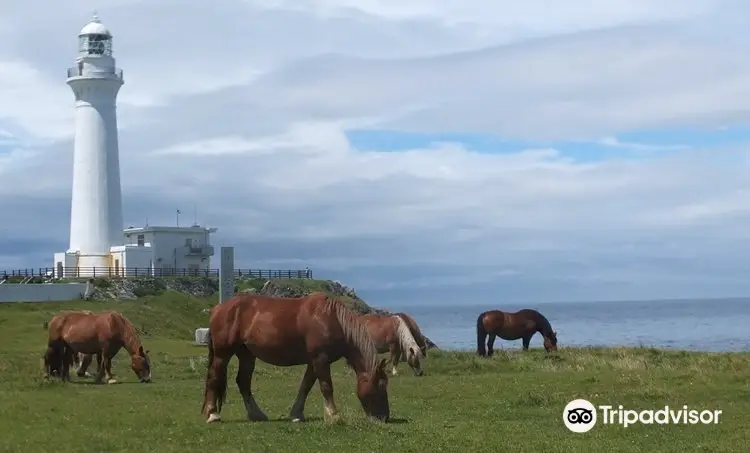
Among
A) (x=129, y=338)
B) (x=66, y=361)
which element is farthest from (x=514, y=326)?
(x=66, y=361)

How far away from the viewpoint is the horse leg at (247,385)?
56.9 ft

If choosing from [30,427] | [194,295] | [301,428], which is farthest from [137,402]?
[194,295]

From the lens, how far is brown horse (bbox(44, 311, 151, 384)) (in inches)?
1056

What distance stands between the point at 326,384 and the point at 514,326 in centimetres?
2222

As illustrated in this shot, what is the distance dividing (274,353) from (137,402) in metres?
5.10

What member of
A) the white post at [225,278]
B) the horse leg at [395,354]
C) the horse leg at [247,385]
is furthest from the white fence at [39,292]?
the horse leg at [247,385]

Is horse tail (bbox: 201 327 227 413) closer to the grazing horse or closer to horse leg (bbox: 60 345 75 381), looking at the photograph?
horse leg (bbox: 60 345 75 381)

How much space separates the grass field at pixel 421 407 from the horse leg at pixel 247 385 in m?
0.29

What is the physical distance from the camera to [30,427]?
16297mm

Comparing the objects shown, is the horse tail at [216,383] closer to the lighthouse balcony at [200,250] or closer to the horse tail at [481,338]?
the horse tail at [481,338]

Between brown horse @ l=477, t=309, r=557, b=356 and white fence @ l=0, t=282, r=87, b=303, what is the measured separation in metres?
30.2

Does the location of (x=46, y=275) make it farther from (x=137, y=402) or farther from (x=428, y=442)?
(x=428, y=442)

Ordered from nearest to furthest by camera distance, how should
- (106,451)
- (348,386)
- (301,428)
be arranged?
(106,451)
(301,428)
(348,386)

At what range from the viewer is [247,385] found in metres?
17.5
